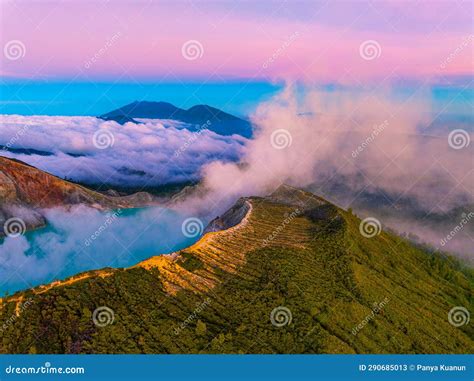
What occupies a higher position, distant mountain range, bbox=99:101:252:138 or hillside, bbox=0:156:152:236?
distant mountain range, bbox=99:101:252:138

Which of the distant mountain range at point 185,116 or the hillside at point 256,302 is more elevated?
the distant mountain range at point 185,116

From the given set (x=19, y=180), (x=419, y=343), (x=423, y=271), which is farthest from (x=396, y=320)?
(x=19, y=180)

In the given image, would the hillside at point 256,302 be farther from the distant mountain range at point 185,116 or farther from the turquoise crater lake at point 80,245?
the distant mountain range at point 185,116

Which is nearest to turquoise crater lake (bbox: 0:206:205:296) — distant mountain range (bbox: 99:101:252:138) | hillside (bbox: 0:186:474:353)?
hillside (bbox: 0:186:474:353)

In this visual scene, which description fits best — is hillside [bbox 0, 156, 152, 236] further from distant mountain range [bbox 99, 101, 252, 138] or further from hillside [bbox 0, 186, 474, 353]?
distant mountain range [bbox 99, 101, 252, 138]

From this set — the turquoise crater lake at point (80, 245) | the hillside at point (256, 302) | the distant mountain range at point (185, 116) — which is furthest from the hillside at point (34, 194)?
the distant mountain range at point (185, 116)

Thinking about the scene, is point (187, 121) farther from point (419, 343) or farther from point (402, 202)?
point (419, 343)

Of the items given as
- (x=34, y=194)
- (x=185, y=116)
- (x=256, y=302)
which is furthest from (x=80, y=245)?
(x=185, y=116)
